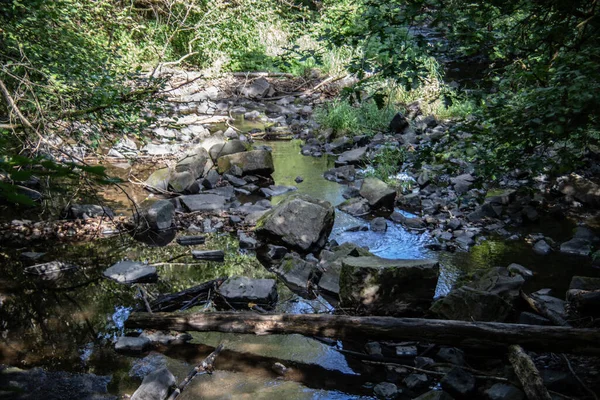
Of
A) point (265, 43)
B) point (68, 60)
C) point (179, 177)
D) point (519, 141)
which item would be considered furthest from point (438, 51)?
point (265, 43)

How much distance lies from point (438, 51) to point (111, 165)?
18.7 ft

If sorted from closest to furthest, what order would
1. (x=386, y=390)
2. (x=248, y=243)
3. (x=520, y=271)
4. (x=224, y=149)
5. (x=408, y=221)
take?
(x=386, y=390)
(x=520, y=271)
(x=248, y=243)
(x=408, y=221)
(x=224, y=149)

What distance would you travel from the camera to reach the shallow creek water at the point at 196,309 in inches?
132

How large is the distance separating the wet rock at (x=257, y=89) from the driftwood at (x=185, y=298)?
8.85m

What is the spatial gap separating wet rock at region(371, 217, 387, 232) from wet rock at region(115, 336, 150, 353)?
10.5ft

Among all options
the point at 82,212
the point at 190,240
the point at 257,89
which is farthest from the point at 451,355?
the point at 257,89

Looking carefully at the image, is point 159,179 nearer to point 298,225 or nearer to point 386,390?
point 298,225

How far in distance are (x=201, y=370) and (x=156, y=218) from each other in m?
2.81

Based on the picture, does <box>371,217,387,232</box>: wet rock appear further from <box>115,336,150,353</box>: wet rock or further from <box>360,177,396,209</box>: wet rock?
<box>115,336,150,353</box>: wet rock

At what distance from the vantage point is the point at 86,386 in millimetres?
3199

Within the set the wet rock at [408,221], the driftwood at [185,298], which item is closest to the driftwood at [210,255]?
the driftwood at [185,298]

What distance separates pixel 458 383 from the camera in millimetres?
3113

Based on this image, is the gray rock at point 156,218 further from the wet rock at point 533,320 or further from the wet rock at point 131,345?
the wet rock at point 533,320

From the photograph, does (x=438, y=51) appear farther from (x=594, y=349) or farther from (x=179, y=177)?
(x=179, y=177)
